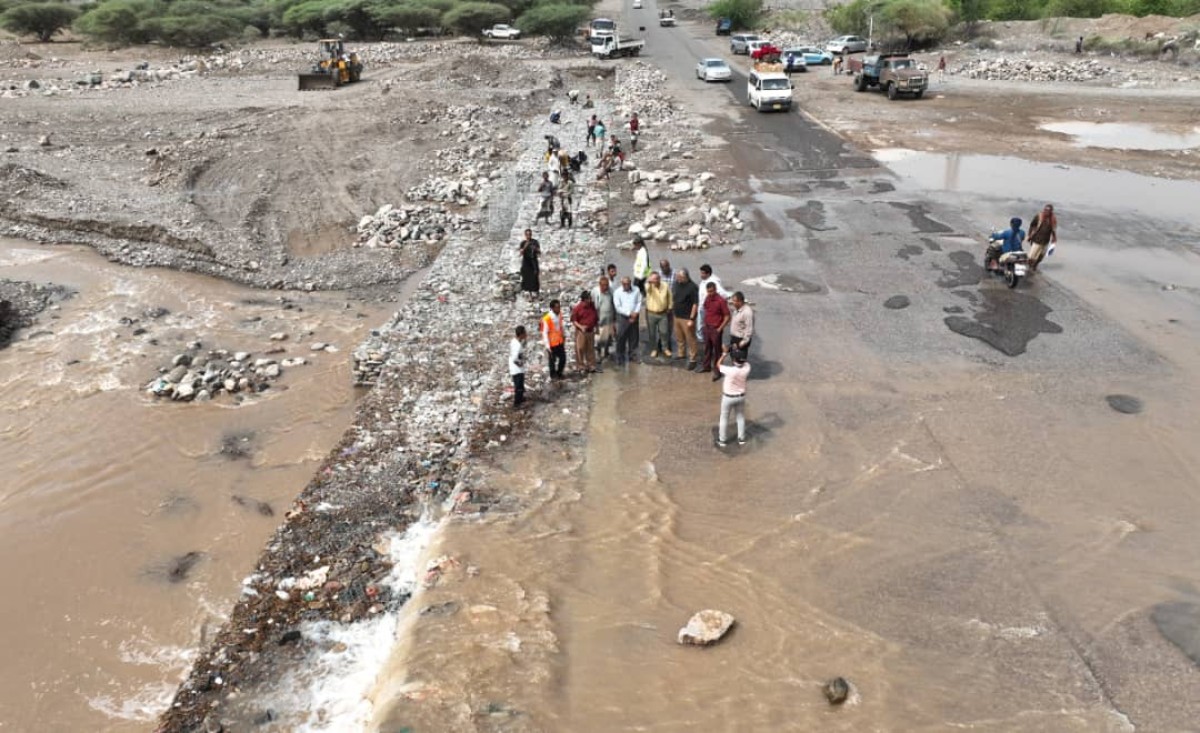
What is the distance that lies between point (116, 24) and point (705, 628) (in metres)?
66.8

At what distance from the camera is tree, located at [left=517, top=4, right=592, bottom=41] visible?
5409cm

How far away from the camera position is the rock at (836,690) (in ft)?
18.8

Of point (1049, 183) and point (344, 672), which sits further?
point (1049, 183)

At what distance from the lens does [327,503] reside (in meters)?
8.94

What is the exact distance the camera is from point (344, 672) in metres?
6.62

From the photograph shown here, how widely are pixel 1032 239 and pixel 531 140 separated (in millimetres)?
17275

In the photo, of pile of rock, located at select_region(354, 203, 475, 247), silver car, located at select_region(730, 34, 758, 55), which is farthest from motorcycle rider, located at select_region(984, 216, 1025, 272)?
silver car, located at select_region(730, 34, 758, 55)

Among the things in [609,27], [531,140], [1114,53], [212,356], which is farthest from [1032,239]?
[609,27]

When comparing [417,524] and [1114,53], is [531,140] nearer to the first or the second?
[417,524]

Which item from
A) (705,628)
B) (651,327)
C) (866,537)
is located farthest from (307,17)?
(705,628)

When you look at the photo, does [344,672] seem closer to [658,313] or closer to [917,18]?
[658,313]

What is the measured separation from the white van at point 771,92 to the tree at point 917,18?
21.0 meters

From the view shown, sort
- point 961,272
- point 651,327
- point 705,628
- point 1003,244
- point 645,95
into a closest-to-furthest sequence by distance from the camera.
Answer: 1. point 705,628
2. point 651,327
3. point 1003,244
4. point 961,272
5. point 645,95

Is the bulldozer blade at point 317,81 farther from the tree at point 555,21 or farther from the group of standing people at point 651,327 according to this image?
the group of standing people at point 651,327
